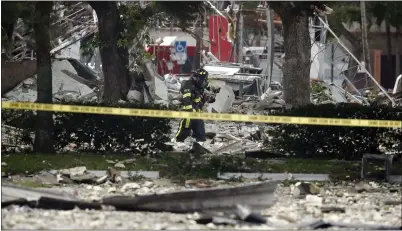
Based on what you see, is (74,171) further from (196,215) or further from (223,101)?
(223,101)

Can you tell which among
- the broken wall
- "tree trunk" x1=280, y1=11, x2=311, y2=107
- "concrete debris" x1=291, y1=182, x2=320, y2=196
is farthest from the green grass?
"tree trunk" x1=280, y1=11, x2=311, y2=107

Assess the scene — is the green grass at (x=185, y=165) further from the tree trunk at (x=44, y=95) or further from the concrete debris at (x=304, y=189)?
the concrete debris at (x=304, y=189)

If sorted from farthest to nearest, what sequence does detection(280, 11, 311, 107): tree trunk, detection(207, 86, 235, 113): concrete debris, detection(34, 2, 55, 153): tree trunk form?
1. detection(207, 86, 235, 113): concrete debris
2. detection(280, 11, 311, 107): tree trunk
3. detection(34, 2, 55, 153): tree trunk

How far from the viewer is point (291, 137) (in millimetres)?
15180

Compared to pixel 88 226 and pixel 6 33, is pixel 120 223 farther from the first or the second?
pixel 6 33

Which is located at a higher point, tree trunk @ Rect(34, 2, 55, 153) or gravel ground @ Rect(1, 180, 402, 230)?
tree trunk @ Rect(34, 2, 55, 153)

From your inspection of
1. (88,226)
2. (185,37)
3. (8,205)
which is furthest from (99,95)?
(185,37)

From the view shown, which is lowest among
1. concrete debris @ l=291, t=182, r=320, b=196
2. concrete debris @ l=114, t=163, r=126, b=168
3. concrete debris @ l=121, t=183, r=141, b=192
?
concrete debris @ l=291, t=182, r=320, b=196

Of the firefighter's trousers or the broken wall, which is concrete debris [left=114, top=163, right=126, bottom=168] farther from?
the firefighter's trousers

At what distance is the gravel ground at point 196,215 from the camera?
30.6ft

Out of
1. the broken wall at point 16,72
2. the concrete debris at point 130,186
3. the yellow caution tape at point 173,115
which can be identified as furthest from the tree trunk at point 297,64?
the concrete debris at point 130,186

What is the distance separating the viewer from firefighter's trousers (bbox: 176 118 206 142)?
18.0 meters

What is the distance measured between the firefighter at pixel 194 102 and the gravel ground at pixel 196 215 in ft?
15.6

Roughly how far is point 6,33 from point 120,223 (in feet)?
21.9
